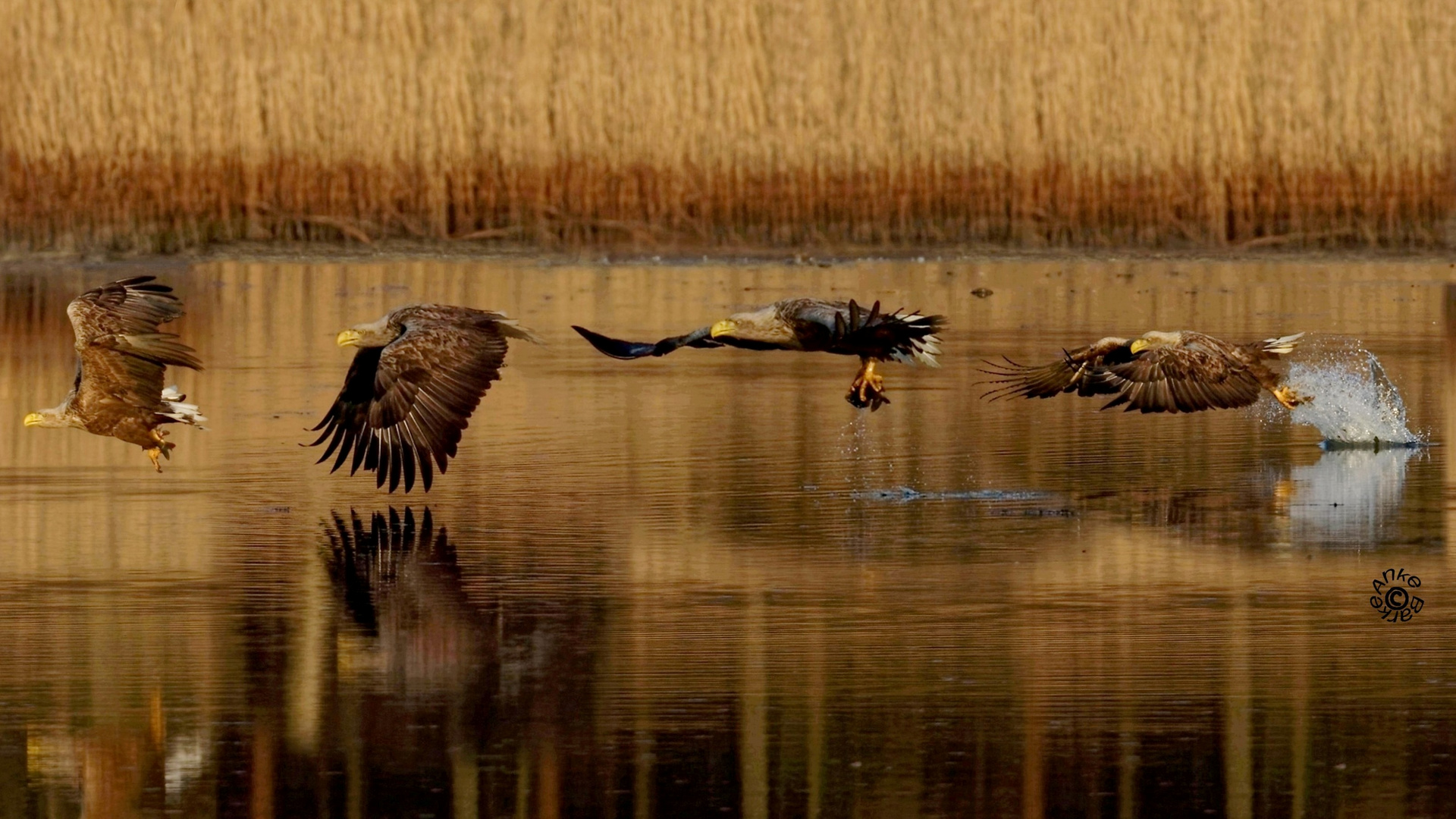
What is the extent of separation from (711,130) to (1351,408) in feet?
50.9

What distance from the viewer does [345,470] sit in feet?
46.3

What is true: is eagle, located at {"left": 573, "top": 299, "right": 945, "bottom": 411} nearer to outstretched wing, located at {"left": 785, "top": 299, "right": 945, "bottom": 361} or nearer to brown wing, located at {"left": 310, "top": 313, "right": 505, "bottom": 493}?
outstretched wing, located at {"left": 785, "top": 299, "right": 945, "bottom": 361}

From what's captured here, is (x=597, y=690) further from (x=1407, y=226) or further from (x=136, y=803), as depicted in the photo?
(x=1407, y=226)

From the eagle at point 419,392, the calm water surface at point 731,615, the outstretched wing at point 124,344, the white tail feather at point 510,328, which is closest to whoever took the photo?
the calm water surface at point 731,615

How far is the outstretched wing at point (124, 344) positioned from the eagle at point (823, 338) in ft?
6.41

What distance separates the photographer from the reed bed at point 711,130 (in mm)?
29922

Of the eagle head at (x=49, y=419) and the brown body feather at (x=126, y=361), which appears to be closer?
the brown body feather at (x=126, y=361)

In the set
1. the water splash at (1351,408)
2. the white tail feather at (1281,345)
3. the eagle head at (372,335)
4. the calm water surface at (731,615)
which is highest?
the eagle head at (372,335)

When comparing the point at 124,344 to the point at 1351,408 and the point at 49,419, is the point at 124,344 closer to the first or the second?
the point at 49,419

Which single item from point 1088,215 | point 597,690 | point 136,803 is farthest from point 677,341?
point 1088,215

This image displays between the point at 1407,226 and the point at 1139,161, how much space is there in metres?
2.86

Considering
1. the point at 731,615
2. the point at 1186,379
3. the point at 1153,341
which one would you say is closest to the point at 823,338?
the point at 1153,341

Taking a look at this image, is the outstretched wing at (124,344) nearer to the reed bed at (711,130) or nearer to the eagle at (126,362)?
the eagle at (126,362)

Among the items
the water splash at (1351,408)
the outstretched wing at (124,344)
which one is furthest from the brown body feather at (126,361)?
the water splash at (1351,408)
